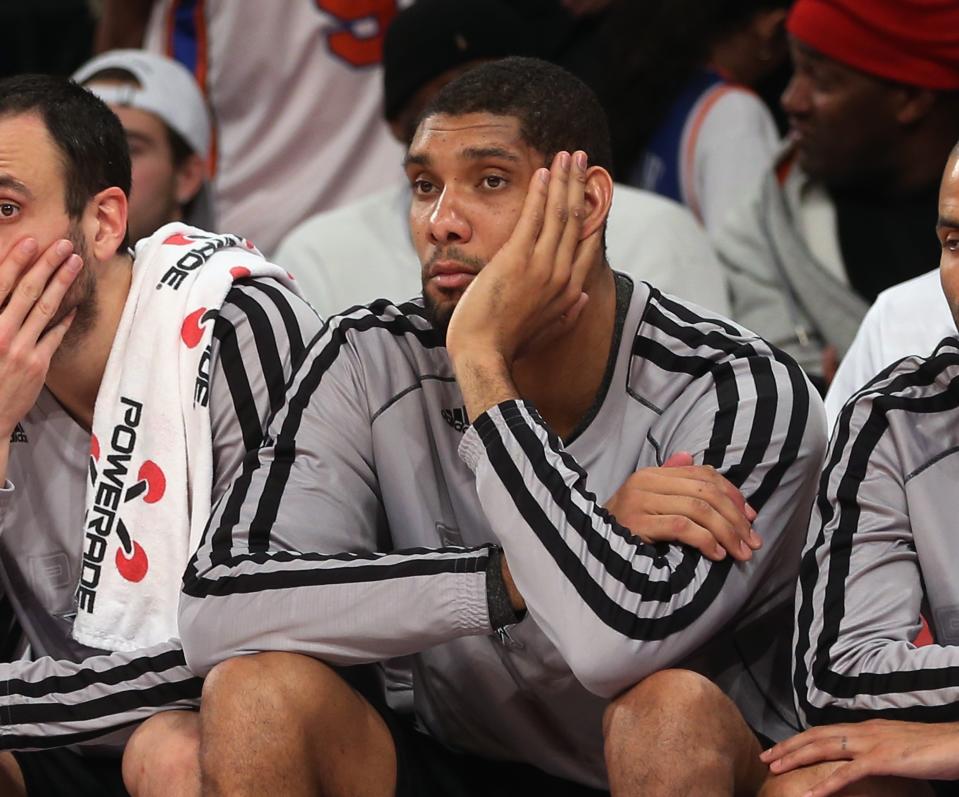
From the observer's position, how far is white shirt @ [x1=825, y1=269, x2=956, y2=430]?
3160mm

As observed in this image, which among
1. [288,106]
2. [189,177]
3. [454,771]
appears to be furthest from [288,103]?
[454,771]

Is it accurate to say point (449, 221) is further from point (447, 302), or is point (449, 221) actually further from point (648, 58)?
point (648, 58)

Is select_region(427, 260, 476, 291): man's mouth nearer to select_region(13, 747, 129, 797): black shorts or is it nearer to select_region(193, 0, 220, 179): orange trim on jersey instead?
select_region(13, 747, 129, 797): black shorts

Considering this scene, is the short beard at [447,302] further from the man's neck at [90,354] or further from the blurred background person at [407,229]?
the blurred background person at [407,229]

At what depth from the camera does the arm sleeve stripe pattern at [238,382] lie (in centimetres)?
281

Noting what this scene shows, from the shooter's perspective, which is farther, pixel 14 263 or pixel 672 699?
pixel 14 263

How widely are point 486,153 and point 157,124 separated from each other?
83.9 inches

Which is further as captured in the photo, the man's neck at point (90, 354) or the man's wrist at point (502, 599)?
the man's neck at point (90, 354)

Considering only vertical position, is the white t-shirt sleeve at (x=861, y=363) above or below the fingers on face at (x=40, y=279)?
below

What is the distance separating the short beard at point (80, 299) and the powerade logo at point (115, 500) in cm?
20

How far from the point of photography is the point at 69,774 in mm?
2805

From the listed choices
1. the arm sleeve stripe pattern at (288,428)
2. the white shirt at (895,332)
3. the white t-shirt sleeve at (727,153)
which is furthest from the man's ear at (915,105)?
the arm sleeve stripe pattern at (288,428)

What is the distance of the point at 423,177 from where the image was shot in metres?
2.75

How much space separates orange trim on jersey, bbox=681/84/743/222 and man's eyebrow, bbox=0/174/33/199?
7.35 ft
